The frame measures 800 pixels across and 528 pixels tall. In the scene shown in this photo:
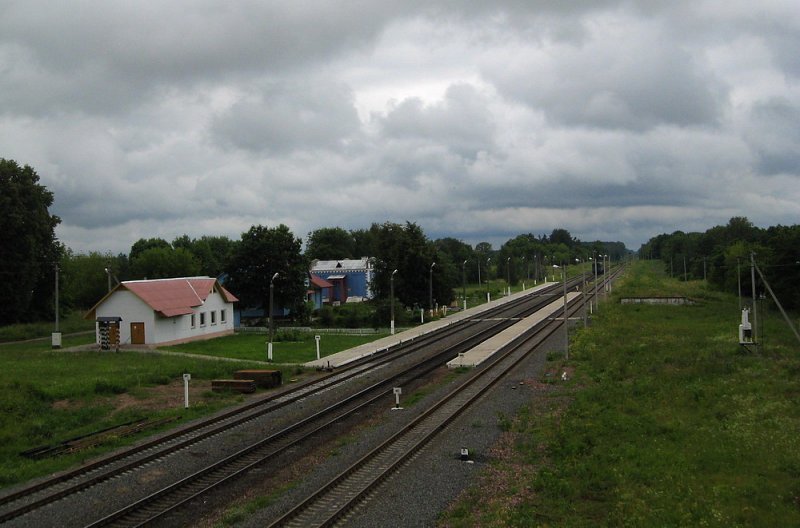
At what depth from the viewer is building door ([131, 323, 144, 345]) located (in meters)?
44.8

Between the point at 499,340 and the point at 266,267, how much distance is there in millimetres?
23849

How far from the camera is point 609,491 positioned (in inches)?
532

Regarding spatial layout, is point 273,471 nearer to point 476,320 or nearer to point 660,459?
point 660,459

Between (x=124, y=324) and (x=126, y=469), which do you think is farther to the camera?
(x=124, y=324)

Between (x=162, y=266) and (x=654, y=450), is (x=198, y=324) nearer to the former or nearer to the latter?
(x=654, y=450)

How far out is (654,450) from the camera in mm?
15922

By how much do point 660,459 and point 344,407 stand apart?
11.7 metres

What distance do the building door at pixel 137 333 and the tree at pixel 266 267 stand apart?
14.3 m

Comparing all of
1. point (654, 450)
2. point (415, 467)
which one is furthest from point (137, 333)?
point (654, 450)

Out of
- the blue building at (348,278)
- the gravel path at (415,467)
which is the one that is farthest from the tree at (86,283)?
the gravel path at (415,467)

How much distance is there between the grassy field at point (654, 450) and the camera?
12234 millimetres

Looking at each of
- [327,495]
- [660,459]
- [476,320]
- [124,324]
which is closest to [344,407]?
[327,495]

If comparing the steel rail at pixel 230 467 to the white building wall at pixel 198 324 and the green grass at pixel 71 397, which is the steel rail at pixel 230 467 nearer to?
the green grass at pixel 71 397

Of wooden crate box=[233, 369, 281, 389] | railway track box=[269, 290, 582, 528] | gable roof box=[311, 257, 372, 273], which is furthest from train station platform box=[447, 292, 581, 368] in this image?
gable roof box=[311, 257, 372, 273]
